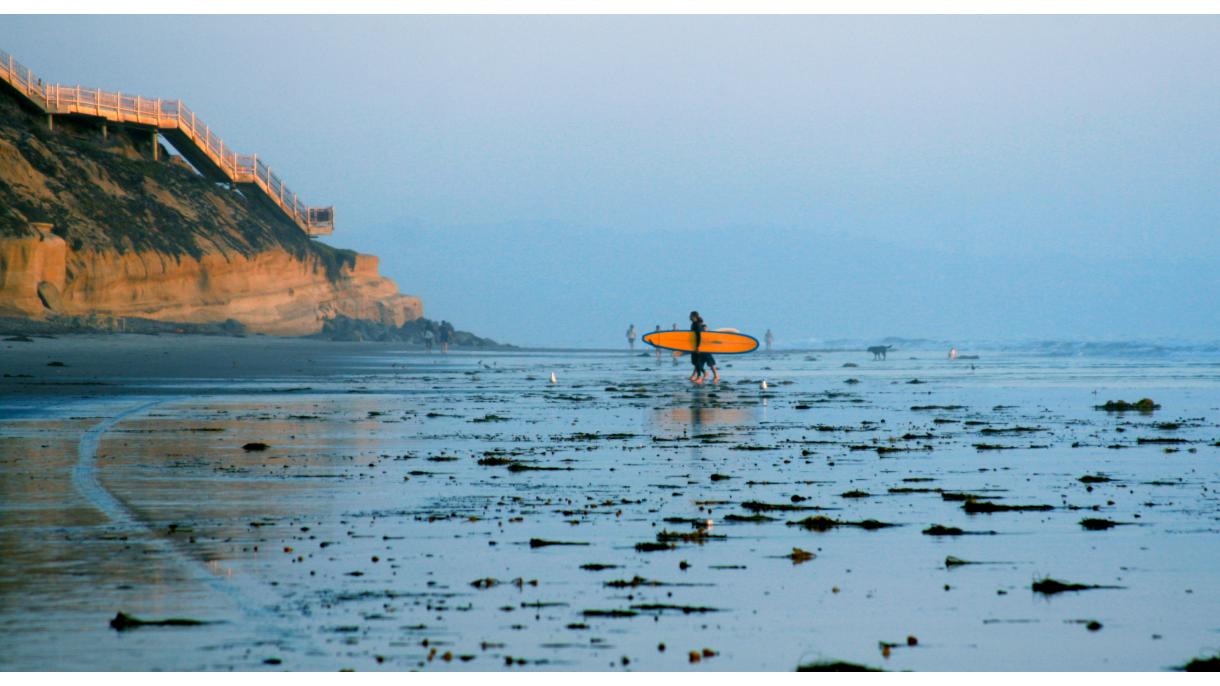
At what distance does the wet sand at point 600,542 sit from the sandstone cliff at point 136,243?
38.6 meters

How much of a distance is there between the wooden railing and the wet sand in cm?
5388

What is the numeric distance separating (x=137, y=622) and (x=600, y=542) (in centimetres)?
348

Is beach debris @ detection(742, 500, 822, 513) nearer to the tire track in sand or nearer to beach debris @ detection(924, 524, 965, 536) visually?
beach debris @ detection(924, 524, 965, 536)

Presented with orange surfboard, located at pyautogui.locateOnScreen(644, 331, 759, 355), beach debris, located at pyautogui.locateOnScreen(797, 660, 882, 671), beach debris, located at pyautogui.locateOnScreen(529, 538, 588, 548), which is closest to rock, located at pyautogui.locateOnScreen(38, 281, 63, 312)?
orange surfboard, located at pyautogui.locateOnScreen(644, 331, 759, 355)

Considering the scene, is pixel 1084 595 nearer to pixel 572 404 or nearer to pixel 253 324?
pixel 572 404

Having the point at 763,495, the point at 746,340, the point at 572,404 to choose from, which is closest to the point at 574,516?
the point at 763,495

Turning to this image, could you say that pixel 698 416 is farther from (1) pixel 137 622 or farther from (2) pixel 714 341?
(2) pixel 714 341

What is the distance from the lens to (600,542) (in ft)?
30.7

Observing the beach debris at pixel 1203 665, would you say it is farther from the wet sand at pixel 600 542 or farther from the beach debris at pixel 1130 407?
the beach debris at pixel 1130 407

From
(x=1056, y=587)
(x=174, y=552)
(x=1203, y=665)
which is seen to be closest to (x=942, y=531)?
(x=1056, y=587)

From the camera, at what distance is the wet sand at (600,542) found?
651 cm

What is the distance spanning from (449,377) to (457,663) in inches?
1268

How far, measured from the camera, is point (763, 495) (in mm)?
11836

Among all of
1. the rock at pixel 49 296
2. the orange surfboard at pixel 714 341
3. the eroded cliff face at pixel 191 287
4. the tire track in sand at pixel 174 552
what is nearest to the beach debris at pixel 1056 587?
the tire track in sand at pixel 174 552
